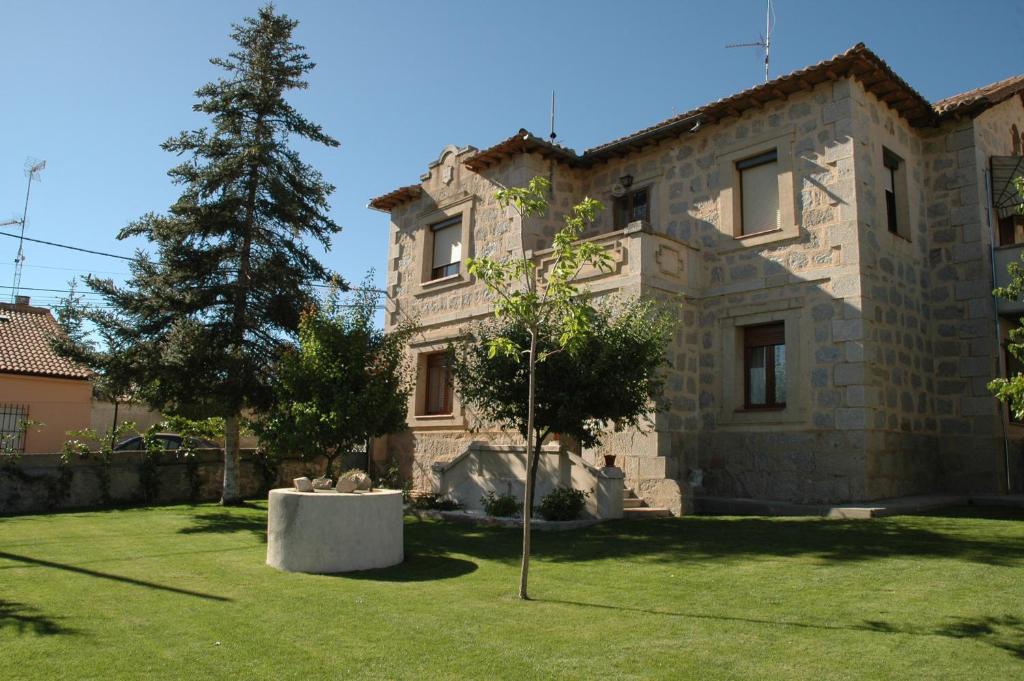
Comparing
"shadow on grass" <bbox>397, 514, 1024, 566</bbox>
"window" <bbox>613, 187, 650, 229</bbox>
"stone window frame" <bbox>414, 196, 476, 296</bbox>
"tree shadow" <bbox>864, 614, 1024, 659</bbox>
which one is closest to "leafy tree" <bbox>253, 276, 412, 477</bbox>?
"shadow on grass" <bbox>397, 514, 1024, 566</bbox>

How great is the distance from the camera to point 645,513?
12.1 m

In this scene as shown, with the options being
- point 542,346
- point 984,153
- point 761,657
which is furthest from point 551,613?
point 984,153

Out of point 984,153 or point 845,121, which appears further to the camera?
point 984,153

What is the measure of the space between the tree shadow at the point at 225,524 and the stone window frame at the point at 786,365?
818 cm

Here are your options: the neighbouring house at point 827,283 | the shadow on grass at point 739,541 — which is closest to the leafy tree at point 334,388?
the shadow on grass at point 739,541

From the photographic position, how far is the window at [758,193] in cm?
1389

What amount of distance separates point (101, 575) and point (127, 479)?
9.01 m

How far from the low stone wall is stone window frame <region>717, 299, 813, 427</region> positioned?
1053 cm

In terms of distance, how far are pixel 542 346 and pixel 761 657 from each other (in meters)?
6.72

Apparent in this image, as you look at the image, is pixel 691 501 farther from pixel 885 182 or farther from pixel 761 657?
pixel 761 657

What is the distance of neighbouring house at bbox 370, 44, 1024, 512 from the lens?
12594 millimetres

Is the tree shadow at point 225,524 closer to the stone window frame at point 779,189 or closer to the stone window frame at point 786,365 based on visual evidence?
the stone window frame at point 786,365

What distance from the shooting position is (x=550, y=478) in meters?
12.6

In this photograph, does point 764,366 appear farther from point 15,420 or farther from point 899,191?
point 15,420
